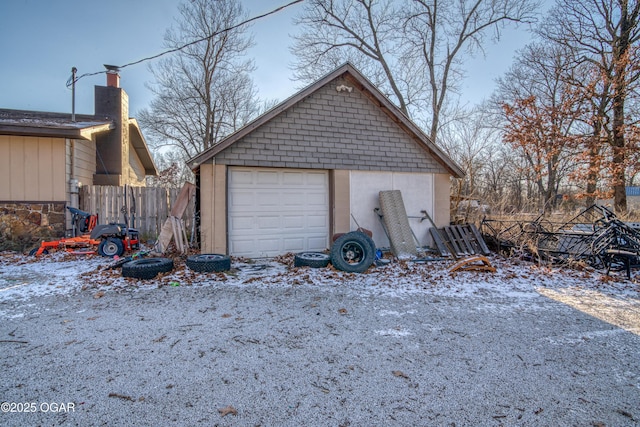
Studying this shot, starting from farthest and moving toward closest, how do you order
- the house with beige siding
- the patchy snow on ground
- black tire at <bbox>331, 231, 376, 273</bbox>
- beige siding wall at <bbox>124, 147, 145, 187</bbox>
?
beige siding wall at <bbox>124, 147, 145, 187</bbox> < the house with beige siding < black tire at <bbox>331, 231, 376, 273</bbox> < the patchy snow on ground

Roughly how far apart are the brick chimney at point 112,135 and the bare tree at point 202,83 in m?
6.90

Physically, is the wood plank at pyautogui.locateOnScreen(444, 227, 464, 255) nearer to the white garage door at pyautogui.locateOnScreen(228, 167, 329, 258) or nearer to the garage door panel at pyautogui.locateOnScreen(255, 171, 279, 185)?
the white garage door at pyautogui.locateOnScreen(228, 167, 329, 258)

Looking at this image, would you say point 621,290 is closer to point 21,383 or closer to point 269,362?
point 269,362

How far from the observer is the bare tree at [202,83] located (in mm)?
18906

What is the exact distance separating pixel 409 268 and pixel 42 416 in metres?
6.06

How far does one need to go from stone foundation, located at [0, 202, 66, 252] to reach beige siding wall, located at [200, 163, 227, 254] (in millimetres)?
4695

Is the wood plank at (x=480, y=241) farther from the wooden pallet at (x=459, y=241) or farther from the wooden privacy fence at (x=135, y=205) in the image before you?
the wooden privacy fence at (x=135, y=205)

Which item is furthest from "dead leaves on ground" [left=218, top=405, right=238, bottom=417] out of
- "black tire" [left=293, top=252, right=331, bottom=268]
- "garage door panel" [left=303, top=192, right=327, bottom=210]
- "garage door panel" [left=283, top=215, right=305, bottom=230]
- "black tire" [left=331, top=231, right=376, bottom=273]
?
"garage door panel" [left=303, top=192, right=327, bottom=210]

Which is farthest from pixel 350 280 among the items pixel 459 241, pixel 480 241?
pixel 480 241

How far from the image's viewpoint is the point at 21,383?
2.58m

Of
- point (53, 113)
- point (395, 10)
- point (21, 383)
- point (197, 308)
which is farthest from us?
point (395, 10)

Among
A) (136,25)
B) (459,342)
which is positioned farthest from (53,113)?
(459,342)

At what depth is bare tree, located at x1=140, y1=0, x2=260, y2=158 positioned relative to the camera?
1891 cm

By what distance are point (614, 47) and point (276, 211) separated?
15.7 metres
